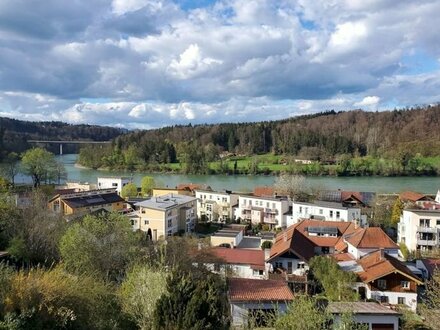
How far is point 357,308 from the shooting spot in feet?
33.6

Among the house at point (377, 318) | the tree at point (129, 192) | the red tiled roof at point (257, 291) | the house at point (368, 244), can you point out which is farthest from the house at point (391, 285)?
the tree at point (129, 192)

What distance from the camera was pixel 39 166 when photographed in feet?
123

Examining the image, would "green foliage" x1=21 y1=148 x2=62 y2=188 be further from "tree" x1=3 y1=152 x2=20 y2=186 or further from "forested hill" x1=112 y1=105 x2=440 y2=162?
"forested hill" x1=112 y1=105 x2=440 y2=162

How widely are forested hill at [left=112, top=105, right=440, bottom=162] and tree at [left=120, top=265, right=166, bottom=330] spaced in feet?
190

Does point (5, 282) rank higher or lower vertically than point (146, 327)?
higher

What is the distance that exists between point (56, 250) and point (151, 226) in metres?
9.63

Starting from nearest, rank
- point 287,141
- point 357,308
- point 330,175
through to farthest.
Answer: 1. point 357,308
2. point 330,175
3. point 287,141

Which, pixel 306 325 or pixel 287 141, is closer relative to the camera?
pixel 306 325

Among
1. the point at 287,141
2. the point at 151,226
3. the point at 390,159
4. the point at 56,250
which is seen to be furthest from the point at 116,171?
the point at 56,250

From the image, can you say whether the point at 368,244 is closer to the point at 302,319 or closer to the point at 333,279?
the point at 333,279

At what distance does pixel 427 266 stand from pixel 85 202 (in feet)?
56.1

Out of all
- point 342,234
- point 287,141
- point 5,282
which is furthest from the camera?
point 287,141

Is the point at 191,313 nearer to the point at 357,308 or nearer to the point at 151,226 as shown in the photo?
the point at 357,308

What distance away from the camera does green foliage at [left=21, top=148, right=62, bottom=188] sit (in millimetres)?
37281
